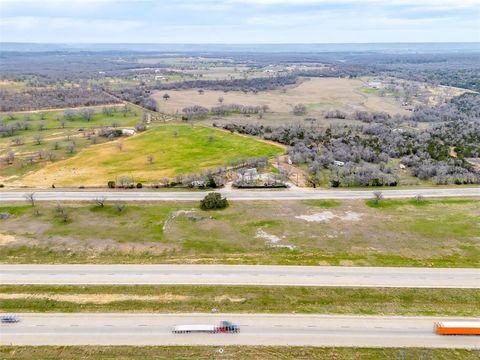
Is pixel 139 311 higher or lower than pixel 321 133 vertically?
lower

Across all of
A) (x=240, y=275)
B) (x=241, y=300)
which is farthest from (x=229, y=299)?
(x=240, y=275)

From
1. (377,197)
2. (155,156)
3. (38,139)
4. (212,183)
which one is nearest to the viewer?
(377,197)

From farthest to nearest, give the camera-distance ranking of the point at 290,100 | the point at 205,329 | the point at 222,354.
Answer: the point at 290,100 < the point at 205,329 < the point at 222,354

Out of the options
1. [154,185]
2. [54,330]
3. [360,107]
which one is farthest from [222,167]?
[360,107]

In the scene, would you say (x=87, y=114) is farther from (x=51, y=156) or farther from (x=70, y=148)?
(x=51, y=156)

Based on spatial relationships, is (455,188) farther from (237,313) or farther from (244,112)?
(244,112)

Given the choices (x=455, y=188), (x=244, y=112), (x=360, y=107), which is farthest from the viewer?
(x=360, y=107)
